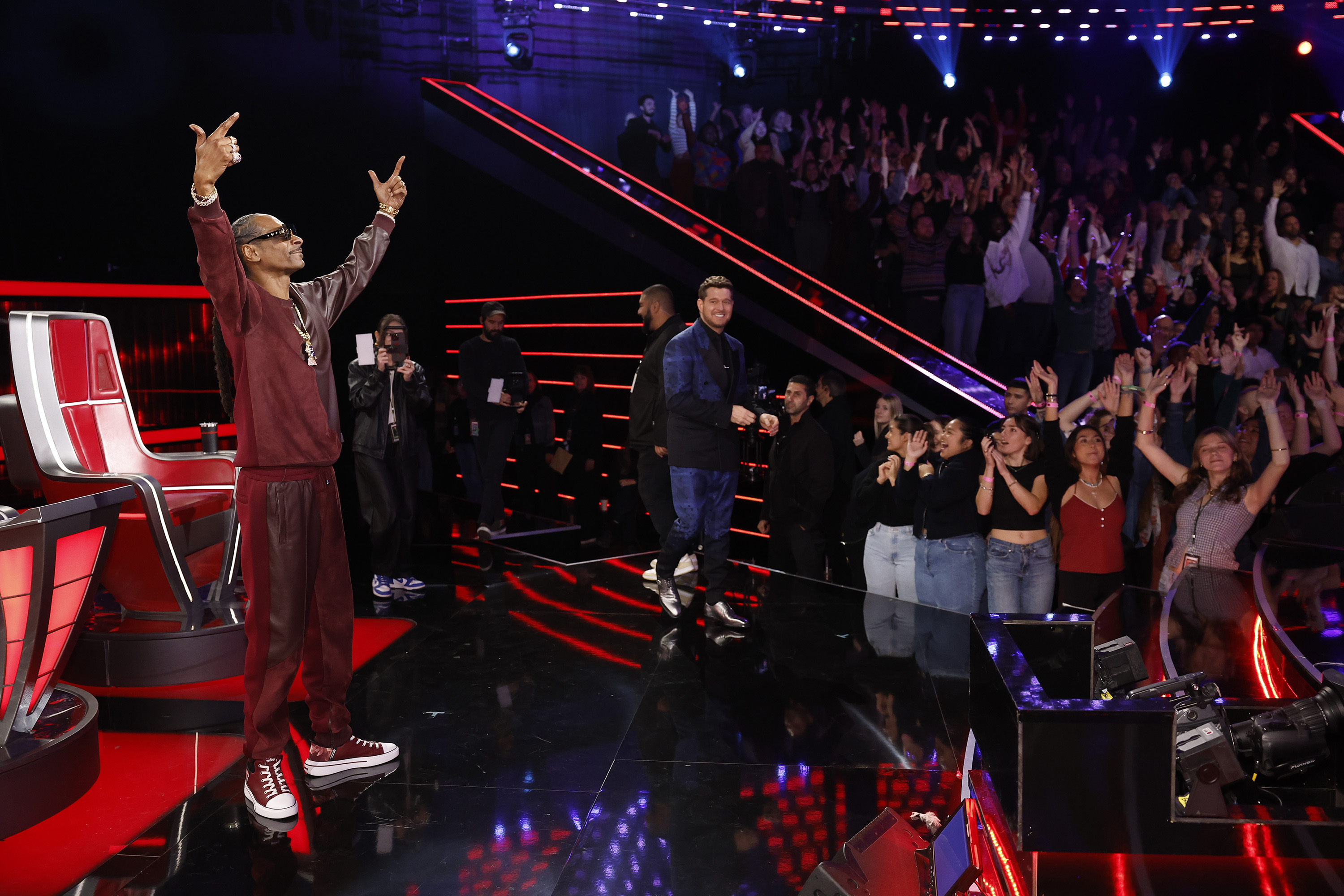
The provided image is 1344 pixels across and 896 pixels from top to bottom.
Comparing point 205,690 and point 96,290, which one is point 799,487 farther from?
point 96,290

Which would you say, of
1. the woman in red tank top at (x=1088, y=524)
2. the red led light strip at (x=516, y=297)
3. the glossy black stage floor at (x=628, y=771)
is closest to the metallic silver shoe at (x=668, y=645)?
the glossy black stage floor at (x=628, y=771)

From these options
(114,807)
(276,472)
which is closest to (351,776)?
(114,807)

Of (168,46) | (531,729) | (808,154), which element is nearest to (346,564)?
(531,729)

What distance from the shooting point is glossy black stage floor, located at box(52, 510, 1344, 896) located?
2.20 m

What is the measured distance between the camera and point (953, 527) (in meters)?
4.18

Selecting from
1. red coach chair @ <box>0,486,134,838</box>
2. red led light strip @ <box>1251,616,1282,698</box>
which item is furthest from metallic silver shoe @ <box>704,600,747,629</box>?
red coach chair @ <box>0,486,134,838</box>

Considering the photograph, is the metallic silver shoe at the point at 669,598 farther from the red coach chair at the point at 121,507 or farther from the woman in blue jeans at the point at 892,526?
the red coach chair at the point at 121,507

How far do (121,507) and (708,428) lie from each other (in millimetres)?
2305

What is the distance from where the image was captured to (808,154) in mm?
8383

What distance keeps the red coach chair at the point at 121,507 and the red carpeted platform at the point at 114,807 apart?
44 cm

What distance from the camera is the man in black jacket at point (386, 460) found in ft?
14.9

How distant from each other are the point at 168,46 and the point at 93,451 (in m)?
3.96

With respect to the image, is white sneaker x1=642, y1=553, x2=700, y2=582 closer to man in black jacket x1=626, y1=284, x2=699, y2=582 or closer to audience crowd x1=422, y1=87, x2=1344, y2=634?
man in black jacket x1=626, y1=284, x2=699, y2=582

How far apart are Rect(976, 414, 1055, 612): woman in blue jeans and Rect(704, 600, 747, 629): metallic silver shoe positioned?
1.09 metres
